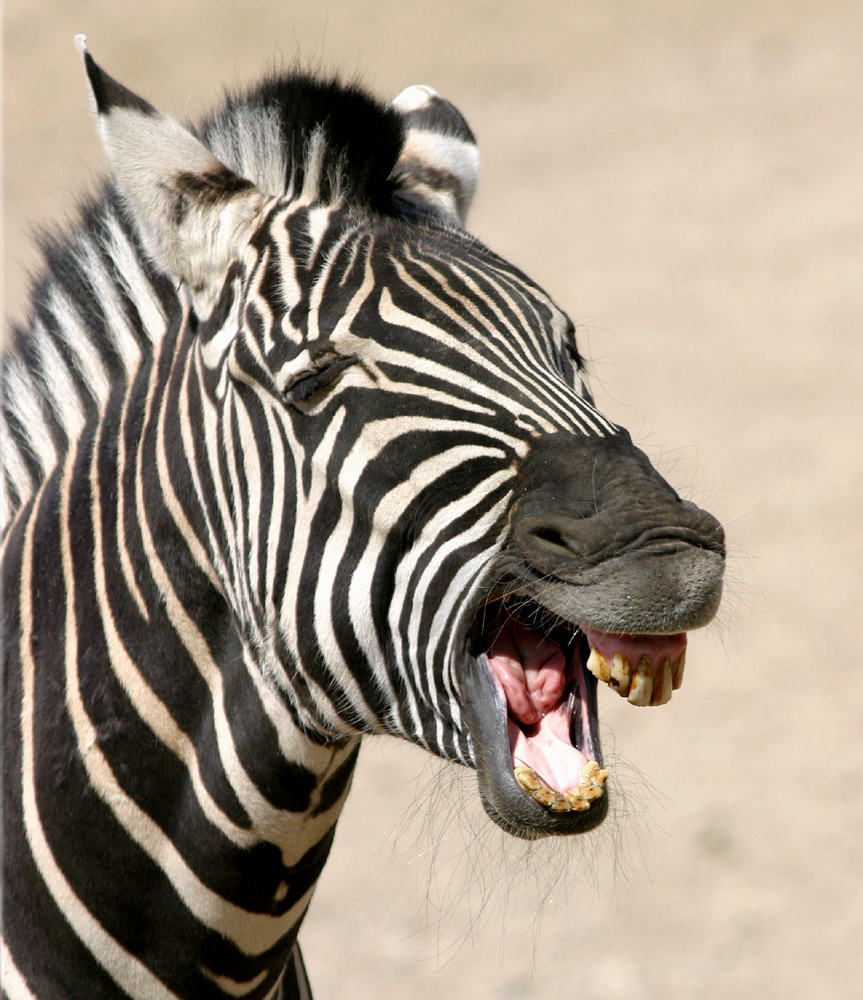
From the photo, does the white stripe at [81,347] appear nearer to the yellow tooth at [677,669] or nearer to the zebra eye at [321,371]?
the zebra eye at [321,371]

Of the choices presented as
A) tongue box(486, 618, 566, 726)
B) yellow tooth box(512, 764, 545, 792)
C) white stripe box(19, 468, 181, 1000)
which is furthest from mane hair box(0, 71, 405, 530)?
yellow tooth box(512, 764, 545, 792)

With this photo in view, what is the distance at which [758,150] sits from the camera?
73.7 feet

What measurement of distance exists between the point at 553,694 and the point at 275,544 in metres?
0.76

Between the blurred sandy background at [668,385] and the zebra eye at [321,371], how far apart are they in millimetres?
1035

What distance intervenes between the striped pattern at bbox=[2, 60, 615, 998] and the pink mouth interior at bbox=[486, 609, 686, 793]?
0.44 ft

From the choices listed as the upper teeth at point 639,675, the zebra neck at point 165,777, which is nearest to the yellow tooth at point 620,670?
the upper teeth at point 639,675

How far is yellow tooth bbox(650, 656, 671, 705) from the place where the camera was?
272cm

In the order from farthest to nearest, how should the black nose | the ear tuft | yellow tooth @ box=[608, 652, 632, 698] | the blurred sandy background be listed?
the blurred sandy background, the ear tuft, yellow tooth @ box=[608, 652, 632, 698], the black nose

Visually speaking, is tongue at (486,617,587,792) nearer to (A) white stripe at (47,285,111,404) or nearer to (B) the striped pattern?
(B) the striped pattern

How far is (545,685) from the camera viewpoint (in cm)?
282

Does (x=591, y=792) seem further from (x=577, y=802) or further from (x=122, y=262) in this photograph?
(x=122, y=262)

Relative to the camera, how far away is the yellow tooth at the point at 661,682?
107 inches

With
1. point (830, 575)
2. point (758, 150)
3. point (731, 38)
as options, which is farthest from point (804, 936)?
point (731, 38)

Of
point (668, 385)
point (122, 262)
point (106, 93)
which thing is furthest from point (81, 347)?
point (668, 385)
